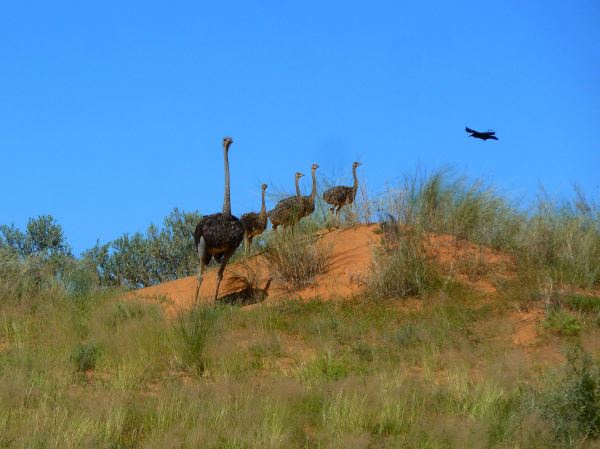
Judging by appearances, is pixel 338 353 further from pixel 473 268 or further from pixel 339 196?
pixel 339 196

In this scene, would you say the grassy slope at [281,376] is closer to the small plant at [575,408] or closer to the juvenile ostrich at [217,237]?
the small plant at [575,408]

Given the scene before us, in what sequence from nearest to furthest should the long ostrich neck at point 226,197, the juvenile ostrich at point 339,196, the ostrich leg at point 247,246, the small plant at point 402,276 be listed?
the small plant at point 402,276, the long ostrich neck at point 226,197, the ostrich leg at point 247,246, the juvenile ostrich at point 339,196

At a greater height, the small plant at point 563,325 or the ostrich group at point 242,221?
the ostrich group at point 242,221

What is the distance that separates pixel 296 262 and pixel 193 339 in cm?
473

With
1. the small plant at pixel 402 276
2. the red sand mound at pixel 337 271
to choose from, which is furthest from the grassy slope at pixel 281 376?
the red sand mound at pixel 337 271

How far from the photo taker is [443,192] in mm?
17609

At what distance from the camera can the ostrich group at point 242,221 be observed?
15391 mm

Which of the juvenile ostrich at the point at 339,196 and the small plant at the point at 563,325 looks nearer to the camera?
the small plant at the point at 563,325

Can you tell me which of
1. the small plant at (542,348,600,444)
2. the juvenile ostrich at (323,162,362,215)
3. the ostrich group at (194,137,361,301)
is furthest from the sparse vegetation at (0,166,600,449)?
the juvenile ostrich at (323,162,362,215)

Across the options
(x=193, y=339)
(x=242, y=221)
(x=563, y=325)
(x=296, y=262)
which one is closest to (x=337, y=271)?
(x=296, y=262)

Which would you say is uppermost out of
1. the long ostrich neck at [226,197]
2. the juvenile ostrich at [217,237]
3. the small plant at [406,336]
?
the long ostrich neck at [226,197]

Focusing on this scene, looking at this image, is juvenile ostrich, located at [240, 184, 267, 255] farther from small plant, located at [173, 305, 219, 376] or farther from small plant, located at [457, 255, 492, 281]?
small plant, located at [173, 305, 219, 376]

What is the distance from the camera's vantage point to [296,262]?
1591 cm

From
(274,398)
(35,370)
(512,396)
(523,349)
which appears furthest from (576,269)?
(35,370)
